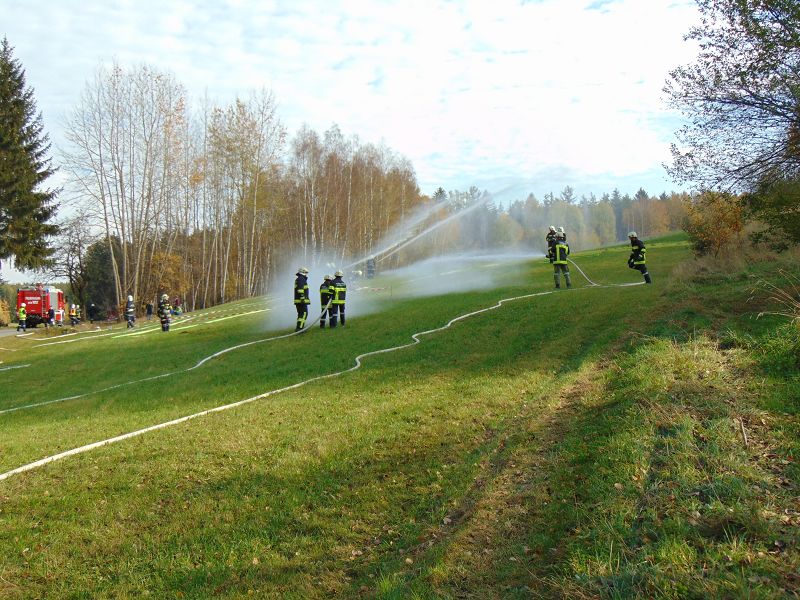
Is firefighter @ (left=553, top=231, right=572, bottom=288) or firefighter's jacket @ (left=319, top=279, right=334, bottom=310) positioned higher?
firefighter @ (left=553, top=231, right=572, bottom=288)

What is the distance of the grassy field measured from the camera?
144 inches

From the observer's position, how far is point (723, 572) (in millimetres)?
3018

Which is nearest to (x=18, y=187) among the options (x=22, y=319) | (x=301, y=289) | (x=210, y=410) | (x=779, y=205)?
(x=22, y=319)

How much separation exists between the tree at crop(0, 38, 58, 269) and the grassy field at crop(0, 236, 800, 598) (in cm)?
2219

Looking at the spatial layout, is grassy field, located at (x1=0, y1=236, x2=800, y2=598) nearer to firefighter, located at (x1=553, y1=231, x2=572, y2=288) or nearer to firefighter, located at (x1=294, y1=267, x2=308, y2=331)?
firefighter, located at (x1=294, y1=267, x2=308, y2=331)

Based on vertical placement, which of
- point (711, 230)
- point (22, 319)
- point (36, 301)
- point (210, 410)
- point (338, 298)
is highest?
point (36, 301)

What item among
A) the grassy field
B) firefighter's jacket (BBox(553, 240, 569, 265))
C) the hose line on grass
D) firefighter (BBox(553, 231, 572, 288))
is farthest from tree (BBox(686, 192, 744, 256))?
the grassy field

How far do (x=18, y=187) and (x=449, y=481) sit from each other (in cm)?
3168

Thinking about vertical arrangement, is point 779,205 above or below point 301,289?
above

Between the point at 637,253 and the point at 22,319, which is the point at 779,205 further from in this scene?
the point at 22,319

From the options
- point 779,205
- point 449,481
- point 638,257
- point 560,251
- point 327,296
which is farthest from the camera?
point 560,251

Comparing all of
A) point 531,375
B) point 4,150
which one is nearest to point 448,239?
point 4,150

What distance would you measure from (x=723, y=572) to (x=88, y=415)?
10.4 m

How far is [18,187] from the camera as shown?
1104 inches
